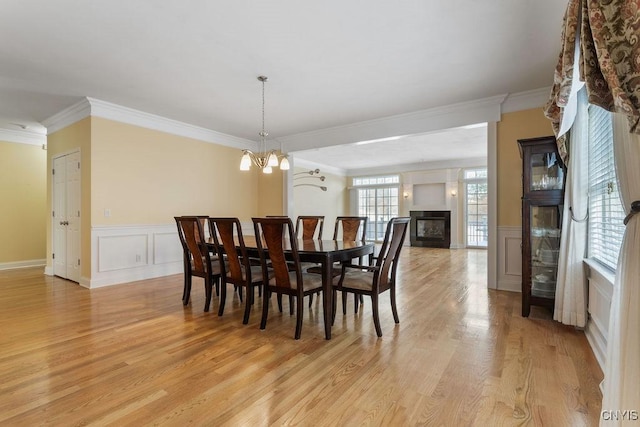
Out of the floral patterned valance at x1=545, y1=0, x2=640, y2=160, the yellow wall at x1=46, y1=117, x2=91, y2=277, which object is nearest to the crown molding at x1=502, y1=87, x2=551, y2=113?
the floral patterned valance at x1=545, y1=0, x2=640, y2=160

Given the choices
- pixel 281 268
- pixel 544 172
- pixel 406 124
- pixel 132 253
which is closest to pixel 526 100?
pixel 544 172

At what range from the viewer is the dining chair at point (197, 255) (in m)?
3.27

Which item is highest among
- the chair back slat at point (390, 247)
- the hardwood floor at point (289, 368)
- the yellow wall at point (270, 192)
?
the yellow wall at point (270, 192)

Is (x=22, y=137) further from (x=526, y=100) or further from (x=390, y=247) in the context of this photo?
(x=526, y=100)

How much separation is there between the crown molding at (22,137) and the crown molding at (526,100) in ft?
26.2

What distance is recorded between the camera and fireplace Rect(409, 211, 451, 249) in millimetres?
9391

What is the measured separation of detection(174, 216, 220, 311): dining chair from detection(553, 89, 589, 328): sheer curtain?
332 centimetres

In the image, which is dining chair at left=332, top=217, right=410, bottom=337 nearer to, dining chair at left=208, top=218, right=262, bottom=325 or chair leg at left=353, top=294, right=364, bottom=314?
chair leg at left=353, top=294, right=364, bottom=314

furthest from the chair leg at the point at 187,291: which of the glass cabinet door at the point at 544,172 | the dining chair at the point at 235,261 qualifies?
the glass cabinet door at the point at 544,172

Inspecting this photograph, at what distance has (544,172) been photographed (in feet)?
10.4

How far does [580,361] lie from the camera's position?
7.07ft

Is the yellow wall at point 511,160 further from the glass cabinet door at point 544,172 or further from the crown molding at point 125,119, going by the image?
the crown molding at point 125,119

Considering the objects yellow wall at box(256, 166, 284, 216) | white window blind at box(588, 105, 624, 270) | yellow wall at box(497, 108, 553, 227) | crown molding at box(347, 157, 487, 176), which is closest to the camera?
white window blind at box(588, 105, 624, 270)

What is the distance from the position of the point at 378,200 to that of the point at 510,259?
7020 mm
